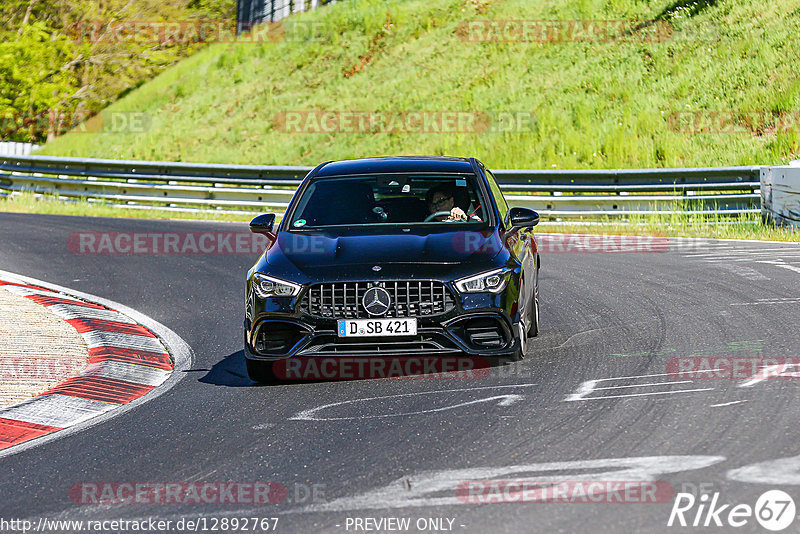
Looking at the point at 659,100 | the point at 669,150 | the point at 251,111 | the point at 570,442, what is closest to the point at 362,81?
the point at 251,111

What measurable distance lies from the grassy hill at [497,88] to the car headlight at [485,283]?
17.7 metres

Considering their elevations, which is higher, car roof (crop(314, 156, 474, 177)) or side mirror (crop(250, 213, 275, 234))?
car roof (crop(314, 156, 474, 177))

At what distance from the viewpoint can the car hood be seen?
24.5 ft

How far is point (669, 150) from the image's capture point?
85.0 feet

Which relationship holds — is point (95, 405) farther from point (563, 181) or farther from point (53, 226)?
point (563, 181)

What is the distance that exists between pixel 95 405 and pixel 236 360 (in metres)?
1.68

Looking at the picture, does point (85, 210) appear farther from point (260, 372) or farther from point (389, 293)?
point (389, 293)

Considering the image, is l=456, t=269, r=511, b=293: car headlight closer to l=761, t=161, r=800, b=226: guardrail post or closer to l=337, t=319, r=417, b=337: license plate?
l=337, t=319, r=417, b=337: license plate

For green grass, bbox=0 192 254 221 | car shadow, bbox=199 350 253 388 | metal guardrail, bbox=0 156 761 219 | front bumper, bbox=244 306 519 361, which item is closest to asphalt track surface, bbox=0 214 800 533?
car shadow, bbox=199 350 253 388

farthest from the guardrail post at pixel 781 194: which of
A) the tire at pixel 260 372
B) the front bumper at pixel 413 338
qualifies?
the tire at pixel 260 372

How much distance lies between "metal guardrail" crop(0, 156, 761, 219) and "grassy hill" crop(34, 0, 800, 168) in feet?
18.9

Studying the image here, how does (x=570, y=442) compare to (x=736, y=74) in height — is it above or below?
below

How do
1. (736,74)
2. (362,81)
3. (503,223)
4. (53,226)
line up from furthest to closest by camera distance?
(362,81) → (736,74) → (53,226) → (503,223)

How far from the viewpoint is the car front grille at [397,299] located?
287 inches
